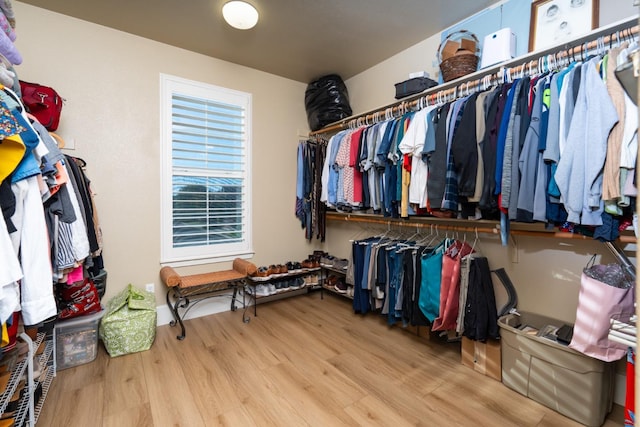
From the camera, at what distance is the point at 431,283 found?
211 centimetres

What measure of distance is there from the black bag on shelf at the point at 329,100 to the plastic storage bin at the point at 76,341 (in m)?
2.74

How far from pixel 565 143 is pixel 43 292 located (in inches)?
90.4

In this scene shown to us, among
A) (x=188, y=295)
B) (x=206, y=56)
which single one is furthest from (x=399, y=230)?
(x=206, y=56)

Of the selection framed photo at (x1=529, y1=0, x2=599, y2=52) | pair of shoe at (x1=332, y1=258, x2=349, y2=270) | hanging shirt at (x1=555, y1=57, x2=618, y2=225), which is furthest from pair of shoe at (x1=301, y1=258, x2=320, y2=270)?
framed photo at (x1=529, y1=0, x2=599, y2=52)

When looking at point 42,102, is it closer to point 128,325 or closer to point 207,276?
point 128,325

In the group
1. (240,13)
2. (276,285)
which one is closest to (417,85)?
(240,13)

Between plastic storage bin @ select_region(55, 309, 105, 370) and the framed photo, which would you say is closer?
the framed photo

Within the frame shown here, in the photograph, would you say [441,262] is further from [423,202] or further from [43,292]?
[43,292]

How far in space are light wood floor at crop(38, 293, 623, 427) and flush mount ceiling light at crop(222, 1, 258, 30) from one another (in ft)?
8.06

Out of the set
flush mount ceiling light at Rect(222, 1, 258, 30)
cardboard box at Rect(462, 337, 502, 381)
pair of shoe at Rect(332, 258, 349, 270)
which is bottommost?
cardboard box at Rect(462, 337, 502, 381)

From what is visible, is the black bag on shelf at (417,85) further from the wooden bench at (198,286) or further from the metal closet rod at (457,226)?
the wooden bench at (198,286)

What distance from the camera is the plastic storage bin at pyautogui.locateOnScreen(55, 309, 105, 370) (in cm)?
201

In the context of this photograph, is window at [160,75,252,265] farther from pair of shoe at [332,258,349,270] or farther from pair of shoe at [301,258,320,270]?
pair of shoe at [332,258,349,270]

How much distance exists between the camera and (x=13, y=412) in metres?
1.33
